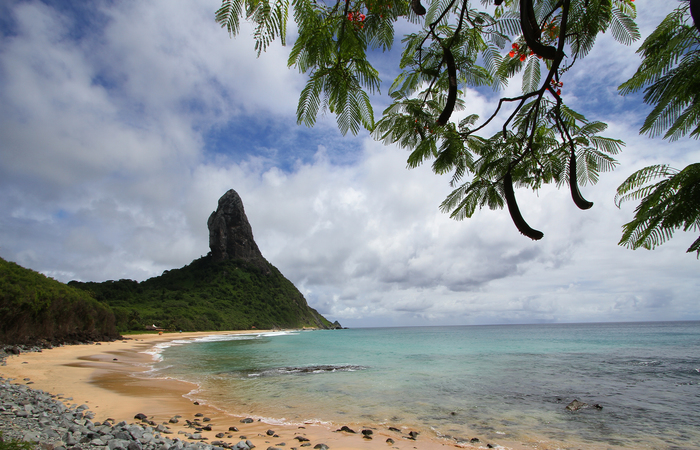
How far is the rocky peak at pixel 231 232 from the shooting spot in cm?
9800

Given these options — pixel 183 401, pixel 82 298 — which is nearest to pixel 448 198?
pixel 183 401

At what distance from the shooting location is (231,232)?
100 meters

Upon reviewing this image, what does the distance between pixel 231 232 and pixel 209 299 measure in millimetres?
26167

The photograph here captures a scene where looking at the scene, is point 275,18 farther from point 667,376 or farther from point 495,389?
point 667,376

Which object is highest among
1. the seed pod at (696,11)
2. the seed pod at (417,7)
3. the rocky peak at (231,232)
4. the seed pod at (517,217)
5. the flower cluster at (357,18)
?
the rocky peak at (231,232)

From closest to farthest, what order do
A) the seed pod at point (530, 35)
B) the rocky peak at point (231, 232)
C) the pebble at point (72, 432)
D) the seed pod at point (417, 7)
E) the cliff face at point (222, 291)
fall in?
the seed pod at point (530, 35), the seed pod at point (417, 7), the pebble at point (72, 432), the cliff face at point (222, 291), the rocky peak at point (231, 232)

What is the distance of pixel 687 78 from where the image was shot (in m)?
1.63

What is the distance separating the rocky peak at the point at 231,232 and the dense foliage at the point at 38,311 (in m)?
70.7

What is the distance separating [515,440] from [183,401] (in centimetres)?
811

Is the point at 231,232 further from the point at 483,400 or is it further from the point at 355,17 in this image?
the point at 355,17

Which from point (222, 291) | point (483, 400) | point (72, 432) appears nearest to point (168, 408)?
point (72, 432)

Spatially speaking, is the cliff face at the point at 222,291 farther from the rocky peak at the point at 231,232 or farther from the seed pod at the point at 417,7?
the seed pod at the point at 417,7

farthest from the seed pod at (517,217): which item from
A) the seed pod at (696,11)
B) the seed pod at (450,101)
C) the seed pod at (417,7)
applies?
the seed pod at (417,7)

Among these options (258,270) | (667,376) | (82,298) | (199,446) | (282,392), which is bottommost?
(667,376)
